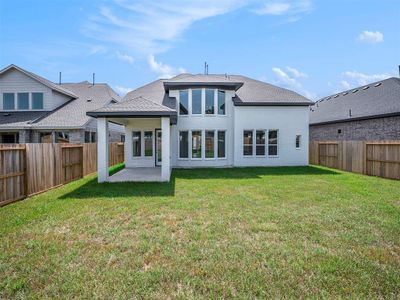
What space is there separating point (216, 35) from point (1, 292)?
Result: 48.7 ft

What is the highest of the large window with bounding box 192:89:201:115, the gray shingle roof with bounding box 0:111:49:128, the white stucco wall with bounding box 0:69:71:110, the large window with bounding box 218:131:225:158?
the white stucco wall with bounding box 0:69:71:110

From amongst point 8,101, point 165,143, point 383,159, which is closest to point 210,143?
point 165,143

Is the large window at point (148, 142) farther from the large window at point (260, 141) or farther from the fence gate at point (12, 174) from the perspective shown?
the fence gate at point (12, 174)

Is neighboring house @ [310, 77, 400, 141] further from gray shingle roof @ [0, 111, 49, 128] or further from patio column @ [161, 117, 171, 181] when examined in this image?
gray shingle roof @ [0, 111, 49, 128]

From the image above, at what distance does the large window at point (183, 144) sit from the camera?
18.0 m

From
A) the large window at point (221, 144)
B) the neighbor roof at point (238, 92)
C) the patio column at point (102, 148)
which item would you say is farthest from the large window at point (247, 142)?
the patio column at point (102, 148)

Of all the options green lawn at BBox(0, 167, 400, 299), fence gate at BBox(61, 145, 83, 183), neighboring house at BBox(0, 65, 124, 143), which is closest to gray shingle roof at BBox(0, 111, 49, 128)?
neighboring house at BBox(0, 65, 124, 143)

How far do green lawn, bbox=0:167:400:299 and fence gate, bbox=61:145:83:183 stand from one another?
11.1 ft

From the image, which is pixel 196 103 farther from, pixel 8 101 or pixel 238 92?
pixel 8 101

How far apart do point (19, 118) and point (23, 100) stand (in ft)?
6.91

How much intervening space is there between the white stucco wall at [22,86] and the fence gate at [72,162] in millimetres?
10357

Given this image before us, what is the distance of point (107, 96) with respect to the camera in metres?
23.5

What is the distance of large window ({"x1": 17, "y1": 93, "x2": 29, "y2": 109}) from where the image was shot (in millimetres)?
20844

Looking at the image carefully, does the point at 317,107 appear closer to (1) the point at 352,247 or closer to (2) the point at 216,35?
(2) the point at 216,35
